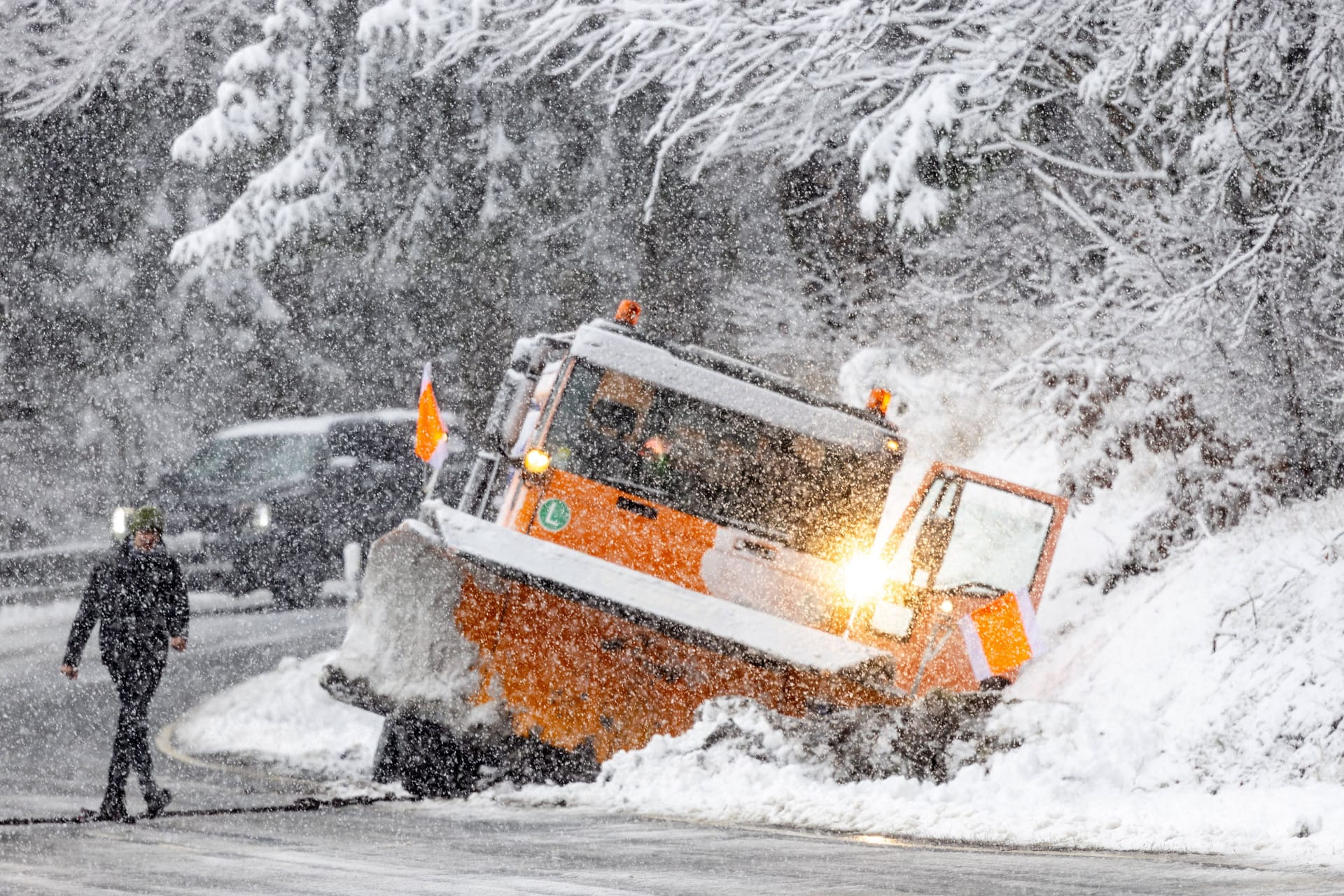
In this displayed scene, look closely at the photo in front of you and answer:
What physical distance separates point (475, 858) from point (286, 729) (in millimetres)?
4367

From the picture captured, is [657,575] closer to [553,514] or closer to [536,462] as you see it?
[553,514]

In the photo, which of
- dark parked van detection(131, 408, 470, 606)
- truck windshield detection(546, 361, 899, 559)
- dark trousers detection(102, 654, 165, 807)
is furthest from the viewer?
dark parked van detection(131, 408, 470, 606)

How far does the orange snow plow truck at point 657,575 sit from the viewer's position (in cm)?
784

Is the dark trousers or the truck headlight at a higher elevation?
the truck headlight

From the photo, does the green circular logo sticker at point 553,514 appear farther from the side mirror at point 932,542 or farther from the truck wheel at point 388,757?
the side mirror at point 932,542

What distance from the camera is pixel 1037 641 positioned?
959 cm

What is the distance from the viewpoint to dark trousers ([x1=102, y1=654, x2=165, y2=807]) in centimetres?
741

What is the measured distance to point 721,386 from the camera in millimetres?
9141

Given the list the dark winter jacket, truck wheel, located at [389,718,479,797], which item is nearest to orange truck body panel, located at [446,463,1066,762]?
truck wheel, located at [389,718,479,797]

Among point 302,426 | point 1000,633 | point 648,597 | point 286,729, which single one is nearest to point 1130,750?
point 1000,633

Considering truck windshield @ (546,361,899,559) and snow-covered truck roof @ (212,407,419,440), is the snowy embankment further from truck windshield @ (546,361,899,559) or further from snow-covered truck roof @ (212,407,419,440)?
snow-covered truck roof @ (212,407,419,440)

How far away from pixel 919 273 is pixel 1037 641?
7929mm

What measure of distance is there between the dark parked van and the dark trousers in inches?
319

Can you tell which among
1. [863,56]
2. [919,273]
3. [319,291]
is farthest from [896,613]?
[319,291]
